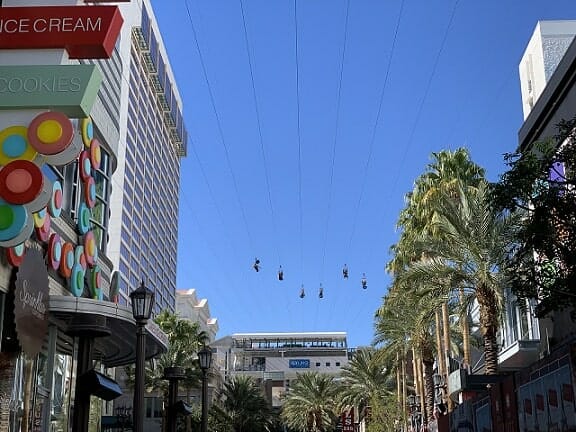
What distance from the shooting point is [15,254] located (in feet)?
62.1

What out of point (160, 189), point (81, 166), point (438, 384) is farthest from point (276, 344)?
point (81, 166)

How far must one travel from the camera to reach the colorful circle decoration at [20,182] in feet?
60.5

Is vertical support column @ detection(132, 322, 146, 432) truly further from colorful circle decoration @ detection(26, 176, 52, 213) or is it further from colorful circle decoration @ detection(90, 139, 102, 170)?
colorful circle decoration @ detection(90, 139, 102, 170)

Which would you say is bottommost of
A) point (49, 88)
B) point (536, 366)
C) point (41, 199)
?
point (536, 366)

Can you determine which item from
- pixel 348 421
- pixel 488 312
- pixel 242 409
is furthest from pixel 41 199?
pixel 348 421

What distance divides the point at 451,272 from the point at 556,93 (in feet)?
23.7

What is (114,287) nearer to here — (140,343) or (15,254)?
(15,254)

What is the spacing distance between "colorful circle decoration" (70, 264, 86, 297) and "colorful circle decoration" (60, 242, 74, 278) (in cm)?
27

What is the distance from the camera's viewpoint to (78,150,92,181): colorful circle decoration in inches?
1040

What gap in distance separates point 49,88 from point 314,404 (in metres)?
79.4

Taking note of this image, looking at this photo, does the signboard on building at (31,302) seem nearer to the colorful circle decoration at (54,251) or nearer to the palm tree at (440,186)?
the colorful circle decoration at (54,251)

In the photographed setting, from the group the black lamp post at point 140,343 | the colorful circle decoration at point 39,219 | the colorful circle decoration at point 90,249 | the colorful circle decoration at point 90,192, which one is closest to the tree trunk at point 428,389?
the colorful circle decoration at point 90,249

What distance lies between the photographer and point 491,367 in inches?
1105

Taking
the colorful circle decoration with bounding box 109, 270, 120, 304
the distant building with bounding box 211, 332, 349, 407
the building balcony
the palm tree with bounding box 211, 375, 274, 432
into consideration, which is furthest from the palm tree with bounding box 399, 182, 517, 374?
the distant building with bounding box 211, 332, 349, 407
